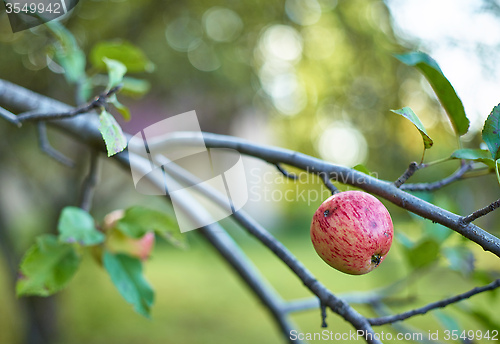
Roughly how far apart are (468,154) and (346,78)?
8.98ft

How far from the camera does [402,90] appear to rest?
2.92 m

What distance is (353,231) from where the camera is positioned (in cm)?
64

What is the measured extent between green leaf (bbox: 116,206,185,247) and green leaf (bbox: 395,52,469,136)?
2.18 ft

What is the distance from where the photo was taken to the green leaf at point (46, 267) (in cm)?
101

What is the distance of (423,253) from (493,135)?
78 centimetres

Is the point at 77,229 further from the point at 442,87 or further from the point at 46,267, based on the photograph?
the point at 442,87

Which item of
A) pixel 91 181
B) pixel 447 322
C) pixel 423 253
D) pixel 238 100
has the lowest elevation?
pixel 238 100

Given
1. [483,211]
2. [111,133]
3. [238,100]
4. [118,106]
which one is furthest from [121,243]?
[238,100]

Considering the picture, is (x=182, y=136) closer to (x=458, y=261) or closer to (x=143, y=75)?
(x=458, y=261)

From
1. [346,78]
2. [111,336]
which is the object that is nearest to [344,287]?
[111,336]

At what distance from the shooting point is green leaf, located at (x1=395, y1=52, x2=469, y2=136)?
715 mm

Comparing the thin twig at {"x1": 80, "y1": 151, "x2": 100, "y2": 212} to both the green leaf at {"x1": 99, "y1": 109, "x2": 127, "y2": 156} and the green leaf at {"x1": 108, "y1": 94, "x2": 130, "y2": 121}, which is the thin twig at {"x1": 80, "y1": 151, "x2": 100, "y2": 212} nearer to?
the green leaf at {"x1": 108, "y1": 94, "x2": 130, "y2": 121}

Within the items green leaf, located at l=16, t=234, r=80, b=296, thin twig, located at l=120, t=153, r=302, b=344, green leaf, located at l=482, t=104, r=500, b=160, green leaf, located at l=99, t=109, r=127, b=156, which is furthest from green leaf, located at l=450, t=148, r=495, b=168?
green leaf, located at l=16, t=234, r=80, b=296

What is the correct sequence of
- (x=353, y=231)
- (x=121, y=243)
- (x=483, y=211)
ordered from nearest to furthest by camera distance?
(x=483, y=211)
(x=353, y=231)
(x=121, y=243)
